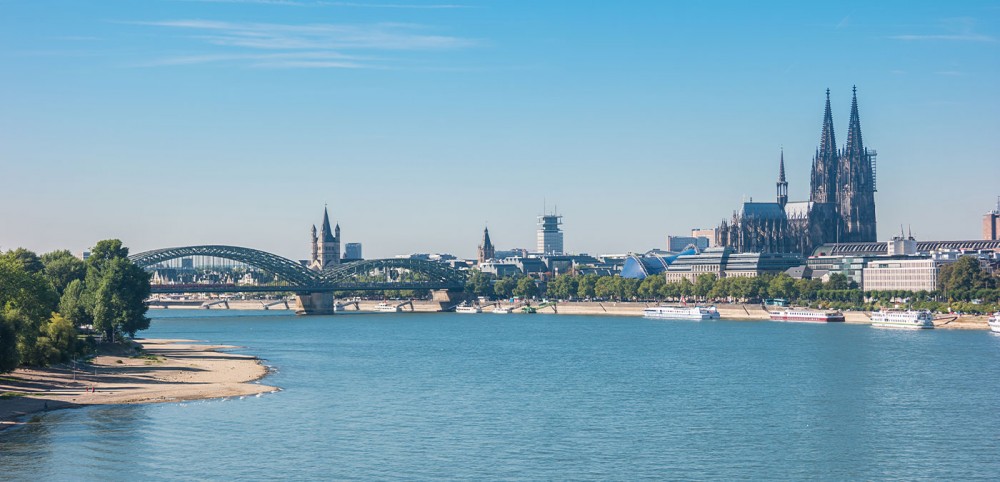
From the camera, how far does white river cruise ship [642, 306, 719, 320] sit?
14575 centimetres

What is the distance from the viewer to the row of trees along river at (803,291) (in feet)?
441

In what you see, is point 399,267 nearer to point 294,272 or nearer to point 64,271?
point 294,272

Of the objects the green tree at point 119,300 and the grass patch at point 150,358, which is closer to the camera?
the grass patch at point 150,358

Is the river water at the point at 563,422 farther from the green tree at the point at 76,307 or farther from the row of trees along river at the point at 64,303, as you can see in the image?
the green tree at the point at 76,307

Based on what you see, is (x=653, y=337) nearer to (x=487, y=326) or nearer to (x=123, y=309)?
(x=487, y=326)

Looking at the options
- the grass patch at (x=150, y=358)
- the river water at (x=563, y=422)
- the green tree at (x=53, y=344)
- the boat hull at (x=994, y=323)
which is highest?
the green tree at (x=53, y=344)

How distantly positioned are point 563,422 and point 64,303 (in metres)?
45.2

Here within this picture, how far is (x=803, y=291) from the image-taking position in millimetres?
158625

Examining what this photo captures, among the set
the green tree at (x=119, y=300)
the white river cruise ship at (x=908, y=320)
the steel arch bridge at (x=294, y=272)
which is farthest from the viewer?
the steel arch bridge at (x=294, y=272)

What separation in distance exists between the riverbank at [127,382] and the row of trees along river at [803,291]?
78535 mm

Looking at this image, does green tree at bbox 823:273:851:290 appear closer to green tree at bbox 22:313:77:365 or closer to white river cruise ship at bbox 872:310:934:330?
white river cruise ship at bbox 872:310:934:330

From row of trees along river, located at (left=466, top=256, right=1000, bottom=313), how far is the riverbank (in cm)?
7853

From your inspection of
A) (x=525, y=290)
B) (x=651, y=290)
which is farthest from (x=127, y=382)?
(x=525, y=290)

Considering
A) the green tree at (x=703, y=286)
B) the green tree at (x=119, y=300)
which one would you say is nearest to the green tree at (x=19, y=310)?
the green tree at (x=119, y=300)
